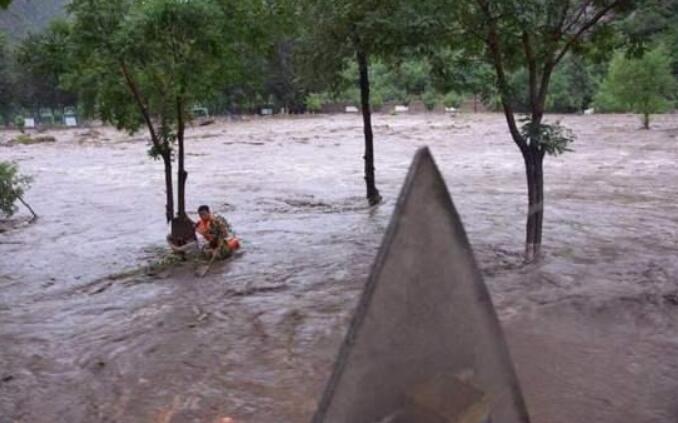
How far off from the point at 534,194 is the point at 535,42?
2.26 m

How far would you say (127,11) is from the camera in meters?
12.5

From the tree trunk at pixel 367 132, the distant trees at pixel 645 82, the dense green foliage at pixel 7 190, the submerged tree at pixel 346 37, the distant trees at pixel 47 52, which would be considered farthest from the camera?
the distant trees at pixel 645 82

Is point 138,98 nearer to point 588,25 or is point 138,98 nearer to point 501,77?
point 501,77

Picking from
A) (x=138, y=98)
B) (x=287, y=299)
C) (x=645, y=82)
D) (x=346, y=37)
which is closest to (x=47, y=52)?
(x=138, y=98)

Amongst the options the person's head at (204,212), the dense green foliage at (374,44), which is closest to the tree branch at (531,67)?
the dense green foliage at (374,44)

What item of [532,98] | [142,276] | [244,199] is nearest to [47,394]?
[142,276]

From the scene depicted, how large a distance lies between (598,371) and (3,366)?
6.54 meters

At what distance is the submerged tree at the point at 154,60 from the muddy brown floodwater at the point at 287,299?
2565 mm

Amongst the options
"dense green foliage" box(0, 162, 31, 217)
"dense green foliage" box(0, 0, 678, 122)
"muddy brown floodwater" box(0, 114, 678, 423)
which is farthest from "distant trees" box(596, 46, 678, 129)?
"dense green foliage" box(0, 162, 31, 217)

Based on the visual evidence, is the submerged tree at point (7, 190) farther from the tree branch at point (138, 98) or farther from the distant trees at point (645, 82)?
the distant trees at point (645, 82)

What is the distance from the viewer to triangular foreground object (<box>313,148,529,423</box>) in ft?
10.4

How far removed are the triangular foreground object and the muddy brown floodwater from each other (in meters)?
3.59

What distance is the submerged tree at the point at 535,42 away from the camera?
10664 millimetres

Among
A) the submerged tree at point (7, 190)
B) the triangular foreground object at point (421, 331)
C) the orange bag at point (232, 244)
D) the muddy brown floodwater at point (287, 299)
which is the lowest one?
the muddy brown floodwater at point (287, 299)
